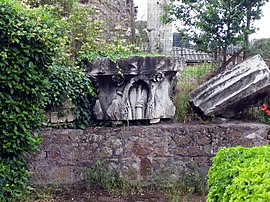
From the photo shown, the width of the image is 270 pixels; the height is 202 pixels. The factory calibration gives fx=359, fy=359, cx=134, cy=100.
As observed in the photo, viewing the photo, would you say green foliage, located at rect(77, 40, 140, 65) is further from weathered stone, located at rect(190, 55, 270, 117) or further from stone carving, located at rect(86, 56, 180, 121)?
weathered stone, located at rect(190, 55, 270, 117)

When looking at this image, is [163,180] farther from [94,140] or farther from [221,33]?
[221,33]

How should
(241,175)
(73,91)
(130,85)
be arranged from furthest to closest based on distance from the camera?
(130,85)
(73,91)
(241,175)

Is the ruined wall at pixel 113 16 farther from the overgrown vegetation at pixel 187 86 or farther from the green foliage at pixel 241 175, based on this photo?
the green foliage at pixel 241 175

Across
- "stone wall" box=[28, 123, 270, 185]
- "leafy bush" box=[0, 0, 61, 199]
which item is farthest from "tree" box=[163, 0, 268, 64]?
"leafy bush" box=[0, 0, 61, 199]

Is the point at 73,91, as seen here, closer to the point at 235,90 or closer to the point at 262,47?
the point at 235,90

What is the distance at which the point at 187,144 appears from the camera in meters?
4.77

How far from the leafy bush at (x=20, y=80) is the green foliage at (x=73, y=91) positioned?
0.26m

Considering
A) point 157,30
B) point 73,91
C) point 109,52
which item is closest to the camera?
point 73,91

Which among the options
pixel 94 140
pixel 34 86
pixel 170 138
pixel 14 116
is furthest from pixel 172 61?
pixel 14 116

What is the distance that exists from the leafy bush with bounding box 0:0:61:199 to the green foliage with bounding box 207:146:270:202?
2122mm

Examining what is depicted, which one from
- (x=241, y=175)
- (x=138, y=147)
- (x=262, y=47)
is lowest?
(x=138, y=147)

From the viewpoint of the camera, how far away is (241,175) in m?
2.23

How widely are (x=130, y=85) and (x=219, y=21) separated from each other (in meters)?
1.68

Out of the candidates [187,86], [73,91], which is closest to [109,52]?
[73,91]
